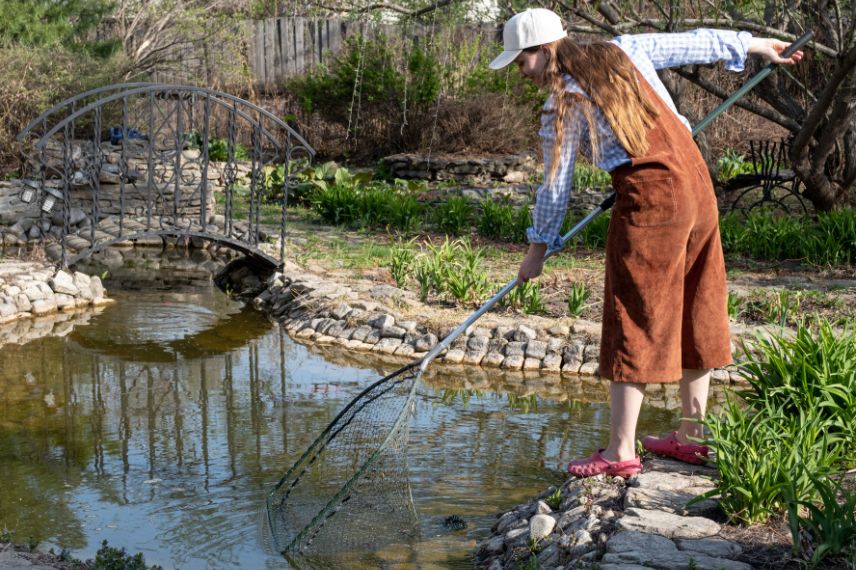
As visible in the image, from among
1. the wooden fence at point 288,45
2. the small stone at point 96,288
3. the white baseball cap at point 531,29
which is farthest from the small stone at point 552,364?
the wooden fence at point 288,45

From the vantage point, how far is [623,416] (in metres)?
4.25

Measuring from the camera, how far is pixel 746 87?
14.9 ft

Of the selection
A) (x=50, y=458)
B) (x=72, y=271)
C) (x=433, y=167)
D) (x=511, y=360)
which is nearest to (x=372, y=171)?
(x=433, y=167)

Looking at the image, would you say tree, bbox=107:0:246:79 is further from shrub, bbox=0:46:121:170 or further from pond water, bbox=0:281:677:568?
pond water, bbox=0:281:677:568

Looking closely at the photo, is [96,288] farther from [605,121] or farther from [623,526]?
[623,526]

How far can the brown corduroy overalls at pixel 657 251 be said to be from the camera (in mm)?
3998

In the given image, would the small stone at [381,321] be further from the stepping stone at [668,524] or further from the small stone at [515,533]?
the stepping stone at [668,524]

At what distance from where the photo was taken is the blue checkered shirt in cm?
400

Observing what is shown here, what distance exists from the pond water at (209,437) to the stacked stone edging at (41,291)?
0.41 m

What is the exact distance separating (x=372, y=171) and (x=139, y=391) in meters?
10.1

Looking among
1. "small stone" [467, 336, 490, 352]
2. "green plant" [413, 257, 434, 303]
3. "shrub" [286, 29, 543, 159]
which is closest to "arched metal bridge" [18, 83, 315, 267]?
"shrub" [286, 29, 543, 159]

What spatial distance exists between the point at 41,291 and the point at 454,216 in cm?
465

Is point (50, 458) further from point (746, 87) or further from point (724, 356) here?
point (746, 87)

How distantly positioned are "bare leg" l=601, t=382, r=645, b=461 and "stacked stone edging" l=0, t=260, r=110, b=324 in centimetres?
616
